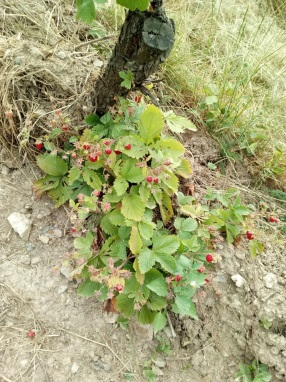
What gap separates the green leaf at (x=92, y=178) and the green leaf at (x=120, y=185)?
11cm

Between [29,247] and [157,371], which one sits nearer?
[157,371]

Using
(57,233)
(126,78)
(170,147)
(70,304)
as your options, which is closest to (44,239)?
(57,233)

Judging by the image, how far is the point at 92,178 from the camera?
1680 mm

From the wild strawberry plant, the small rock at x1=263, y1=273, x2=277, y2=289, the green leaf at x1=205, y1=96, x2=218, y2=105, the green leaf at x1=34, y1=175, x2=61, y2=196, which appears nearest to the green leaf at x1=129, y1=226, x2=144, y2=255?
the wild strawberry plant

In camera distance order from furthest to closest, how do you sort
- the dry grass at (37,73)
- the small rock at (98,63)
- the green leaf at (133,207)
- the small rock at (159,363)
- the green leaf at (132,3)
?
the small rock at (98,63), the dry grass at (37,73), the small rock at (159,363), the green leaf at (133,207), the green leaf at (132,3)

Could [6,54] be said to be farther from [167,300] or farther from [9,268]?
[167,300]

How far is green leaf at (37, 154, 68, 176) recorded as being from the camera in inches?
69.4

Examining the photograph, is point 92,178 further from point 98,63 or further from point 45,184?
point 98,63

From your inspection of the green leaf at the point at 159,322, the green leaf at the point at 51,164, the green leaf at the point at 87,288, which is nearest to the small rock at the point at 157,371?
the green leaf at the point at 159,322

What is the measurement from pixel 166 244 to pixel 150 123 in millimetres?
530

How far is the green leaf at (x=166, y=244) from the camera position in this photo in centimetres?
152

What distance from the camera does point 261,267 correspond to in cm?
187

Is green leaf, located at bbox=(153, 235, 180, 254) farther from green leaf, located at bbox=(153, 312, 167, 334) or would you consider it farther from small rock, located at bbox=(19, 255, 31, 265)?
small rock, located at bbox=(19, 255, 31, 265)

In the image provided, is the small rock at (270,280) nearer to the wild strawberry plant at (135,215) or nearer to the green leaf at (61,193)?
the wild strawberry plant at (135,215)
